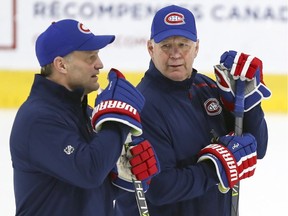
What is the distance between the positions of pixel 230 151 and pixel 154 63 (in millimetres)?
406

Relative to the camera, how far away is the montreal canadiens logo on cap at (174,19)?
105 inches

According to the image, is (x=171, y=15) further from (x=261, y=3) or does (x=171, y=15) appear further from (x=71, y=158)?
(x=261, y=3)

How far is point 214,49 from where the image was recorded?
5828mm

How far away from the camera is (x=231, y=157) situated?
256 centimetres

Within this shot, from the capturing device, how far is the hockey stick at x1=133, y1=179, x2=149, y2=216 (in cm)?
249

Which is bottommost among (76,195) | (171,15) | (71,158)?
(76,195)

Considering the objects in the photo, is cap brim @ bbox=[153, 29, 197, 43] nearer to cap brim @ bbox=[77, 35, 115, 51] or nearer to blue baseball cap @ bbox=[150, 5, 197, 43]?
blue baseball cap @ bbox=[150, 5, 197, 43]

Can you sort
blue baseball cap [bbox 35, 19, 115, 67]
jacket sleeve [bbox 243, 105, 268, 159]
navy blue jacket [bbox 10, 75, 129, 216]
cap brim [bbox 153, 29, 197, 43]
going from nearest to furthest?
navy blue jacket [bbox 10, 75, 129, 216]
blue baseball cap [bbox 35, 19, 115, 67]
cap brim [bbox 153, 29, 197, 43]
jacket sleeve [bbox 243, 105, 268, 159]

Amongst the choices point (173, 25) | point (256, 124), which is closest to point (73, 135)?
point (173, 25)

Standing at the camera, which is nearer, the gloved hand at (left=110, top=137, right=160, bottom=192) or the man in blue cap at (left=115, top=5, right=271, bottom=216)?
the gloved hand at (left=110, top=137, right=160, bottom=192)

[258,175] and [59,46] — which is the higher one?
[59,46]

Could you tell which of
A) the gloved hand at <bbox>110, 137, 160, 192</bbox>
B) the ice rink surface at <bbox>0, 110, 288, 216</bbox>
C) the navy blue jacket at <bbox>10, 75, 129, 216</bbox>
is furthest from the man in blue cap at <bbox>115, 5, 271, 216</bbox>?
the ice rink surface at <bbox>0, 110, 288, 216</bbox>

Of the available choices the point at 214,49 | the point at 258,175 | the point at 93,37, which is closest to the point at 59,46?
the point at 93,37

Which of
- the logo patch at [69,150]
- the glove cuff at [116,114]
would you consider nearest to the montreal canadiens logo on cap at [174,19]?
the glove cuff at [116,114]
